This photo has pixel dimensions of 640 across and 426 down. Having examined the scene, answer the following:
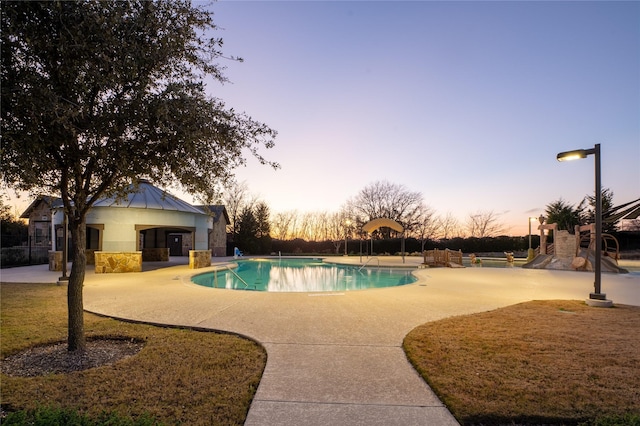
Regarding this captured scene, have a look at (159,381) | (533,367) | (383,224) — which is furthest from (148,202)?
(533,367)

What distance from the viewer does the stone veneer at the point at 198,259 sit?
58.7 feet

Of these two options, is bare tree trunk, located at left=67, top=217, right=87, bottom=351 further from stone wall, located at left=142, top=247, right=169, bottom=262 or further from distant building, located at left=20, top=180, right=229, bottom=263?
stone wall, located at left=142, top=247, right=169, bottom=262

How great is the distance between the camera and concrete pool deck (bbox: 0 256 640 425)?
120 inches

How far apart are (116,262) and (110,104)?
1424 centimetres

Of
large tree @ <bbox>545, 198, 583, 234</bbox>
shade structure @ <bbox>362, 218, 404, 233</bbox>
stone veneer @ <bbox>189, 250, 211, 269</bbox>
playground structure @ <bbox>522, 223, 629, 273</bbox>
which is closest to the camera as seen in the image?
playground structure @ <bbox>522, 223, 629, 273</bbox>

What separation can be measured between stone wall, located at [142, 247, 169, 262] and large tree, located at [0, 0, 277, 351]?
1954cm

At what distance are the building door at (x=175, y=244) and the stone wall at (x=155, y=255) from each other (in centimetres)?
873

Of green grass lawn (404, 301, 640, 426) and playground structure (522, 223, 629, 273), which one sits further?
playground structure (522, 223, 629, 273)

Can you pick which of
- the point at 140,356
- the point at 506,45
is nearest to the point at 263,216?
the point at 506,45

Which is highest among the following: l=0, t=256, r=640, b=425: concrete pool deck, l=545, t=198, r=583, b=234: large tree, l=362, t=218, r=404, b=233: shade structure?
l=545, t=198, r=583, b=234: large tree

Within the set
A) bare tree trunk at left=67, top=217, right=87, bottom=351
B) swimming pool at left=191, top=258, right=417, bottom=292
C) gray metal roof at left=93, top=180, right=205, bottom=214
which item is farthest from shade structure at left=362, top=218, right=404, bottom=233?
bare tree trunk at left=67, top=217, right=87, bottom=351

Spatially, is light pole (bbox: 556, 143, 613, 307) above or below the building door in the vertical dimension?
above

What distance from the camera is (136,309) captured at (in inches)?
296

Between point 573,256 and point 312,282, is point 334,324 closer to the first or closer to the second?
point 312,282
